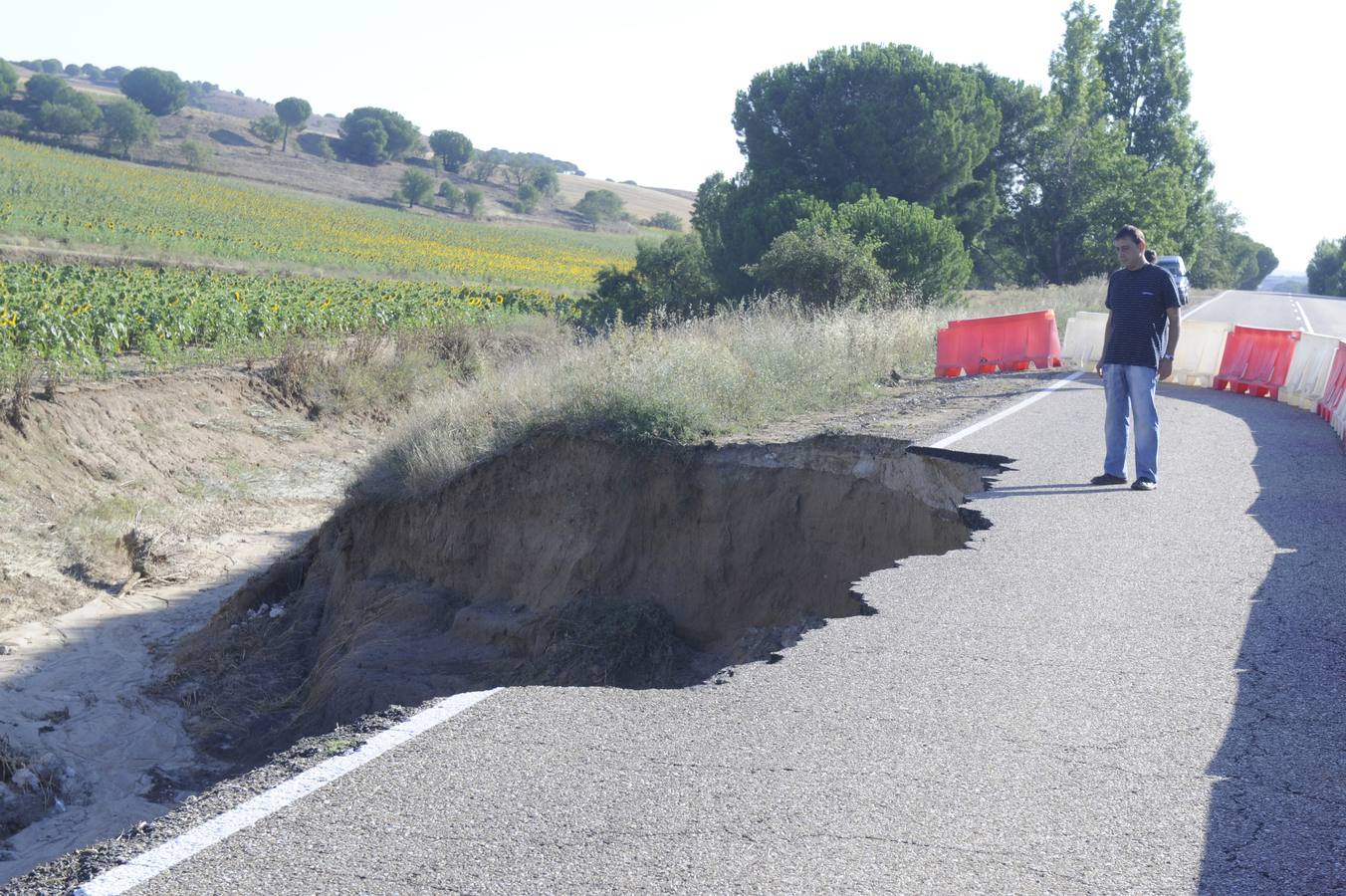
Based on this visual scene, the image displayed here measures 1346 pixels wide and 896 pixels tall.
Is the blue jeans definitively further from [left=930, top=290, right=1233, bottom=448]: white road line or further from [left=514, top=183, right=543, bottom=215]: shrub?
[left=514, top=183, right=543, bottom=215]: shrub

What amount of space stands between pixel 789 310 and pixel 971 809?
16.2 meters

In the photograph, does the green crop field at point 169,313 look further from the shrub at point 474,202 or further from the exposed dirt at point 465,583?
the shrub at point 474,202

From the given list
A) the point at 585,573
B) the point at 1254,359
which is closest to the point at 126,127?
the point at 1254,359

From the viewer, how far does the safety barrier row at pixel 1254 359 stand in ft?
43.8

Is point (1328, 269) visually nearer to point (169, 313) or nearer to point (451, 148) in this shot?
point (451, 148)

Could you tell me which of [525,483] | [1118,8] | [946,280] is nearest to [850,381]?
[525,483]

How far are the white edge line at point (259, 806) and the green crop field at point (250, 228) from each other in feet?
123

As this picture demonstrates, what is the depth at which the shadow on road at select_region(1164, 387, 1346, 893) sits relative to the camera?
344cm

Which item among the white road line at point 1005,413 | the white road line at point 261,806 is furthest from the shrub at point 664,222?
the white road line at point 261,806

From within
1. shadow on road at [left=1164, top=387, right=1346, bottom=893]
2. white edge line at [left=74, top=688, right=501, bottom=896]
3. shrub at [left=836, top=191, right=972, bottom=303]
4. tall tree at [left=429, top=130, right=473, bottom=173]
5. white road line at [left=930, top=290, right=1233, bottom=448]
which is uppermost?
tall tree at [left=429, top=130, right=473, bottom=173]

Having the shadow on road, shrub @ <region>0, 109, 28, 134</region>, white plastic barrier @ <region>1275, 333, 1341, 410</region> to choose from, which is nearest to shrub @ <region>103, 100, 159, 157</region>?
shrub @ <region>0, 109, 28, 134</region>

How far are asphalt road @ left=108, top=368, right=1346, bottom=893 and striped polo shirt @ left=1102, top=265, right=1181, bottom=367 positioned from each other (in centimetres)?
258

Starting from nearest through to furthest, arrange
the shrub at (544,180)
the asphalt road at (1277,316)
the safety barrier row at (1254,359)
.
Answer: the safety barrier row at (1254,359) < the asphalt road at (1277,316) < the shrub at (544,180)

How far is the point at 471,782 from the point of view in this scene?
3961 mm
